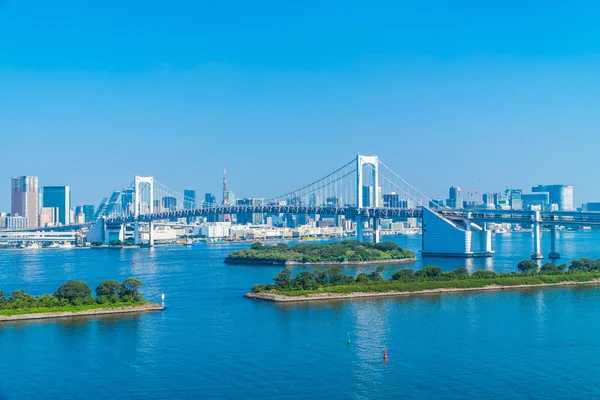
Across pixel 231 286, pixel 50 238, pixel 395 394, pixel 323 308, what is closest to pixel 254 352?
pixel 395 394

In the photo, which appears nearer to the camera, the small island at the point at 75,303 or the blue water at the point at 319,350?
the blue water at the point at 319,350

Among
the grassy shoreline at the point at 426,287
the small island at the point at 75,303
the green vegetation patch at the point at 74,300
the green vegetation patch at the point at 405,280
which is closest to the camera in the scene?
the small island at the point at 75,303

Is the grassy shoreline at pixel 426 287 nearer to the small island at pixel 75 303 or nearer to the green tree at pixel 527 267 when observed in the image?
the green tree at pixel 527 267

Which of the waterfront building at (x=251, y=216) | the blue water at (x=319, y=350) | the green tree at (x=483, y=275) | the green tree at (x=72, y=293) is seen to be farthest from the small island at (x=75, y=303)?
the waterfront building at (x=251, y=216)

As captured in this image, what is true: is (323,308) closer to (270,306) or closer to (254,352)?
(270,306)

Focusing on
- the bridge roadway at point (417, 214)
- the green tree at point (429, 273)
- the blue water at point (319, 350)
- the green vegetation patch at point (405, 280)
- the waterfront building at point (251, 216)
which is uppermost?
the waterfront building at point (251, 216)

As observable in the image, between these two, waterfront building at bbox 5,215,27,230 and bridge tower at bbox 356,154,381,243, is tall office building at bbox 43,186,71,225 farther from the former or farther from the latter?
bridge tower at bbox 356,154,381,243
